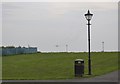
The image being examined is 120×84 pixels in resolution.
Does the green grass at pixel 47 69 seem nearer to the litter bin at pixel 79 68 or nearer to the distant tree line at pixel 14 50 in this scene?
the litter bin at pixel 79 68

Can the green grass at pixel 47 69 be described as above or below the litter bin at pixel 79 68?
below

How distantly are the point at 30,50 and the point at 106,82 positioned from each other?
59.8 meters

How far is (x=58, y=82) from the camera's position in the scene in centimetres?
1880

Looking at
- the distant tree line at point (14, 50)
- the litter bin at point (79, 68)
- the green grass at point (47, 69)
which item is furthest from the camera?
the distant tree line at point (14, 50)

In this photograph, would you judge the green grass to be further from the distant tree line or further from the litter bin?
the distant tree line

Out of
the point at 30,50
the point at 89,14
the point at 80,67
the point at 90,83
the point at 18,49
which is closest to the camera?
the point at 90,83

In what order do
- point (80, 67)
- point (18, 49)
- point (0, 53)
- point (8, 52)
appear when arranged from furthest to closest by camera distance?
point (18, 49)
point (8, 52)
point (0, 53)
point (80, 67)

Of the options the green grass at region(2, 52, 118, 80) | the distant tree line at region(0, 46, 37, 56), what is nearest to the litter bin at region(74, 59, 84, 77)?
the green grass at region(2, 52, 118, 80)

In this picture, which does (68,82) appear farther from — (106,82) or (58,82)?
(106,82)

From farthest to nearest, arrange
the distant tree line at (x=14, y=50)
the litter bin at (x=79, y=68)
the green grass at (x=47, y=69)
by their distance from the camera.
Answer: the distant tree line at (x=14, y=50)
the green grass at (x=47, y=69)
the litter bin at (x=79, y=68)

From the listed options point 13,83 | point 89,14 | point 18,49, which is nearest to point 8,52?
point 18,49

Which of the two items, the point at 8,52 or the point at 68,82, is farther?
the point at 8,52

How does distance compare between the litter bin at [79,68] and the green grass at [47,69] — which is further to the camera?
the green grass at [47,69]

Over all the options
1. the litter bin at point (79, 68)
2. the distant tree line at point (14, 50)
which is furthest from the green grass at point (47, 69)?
the distant tree line at point (14, 50)
